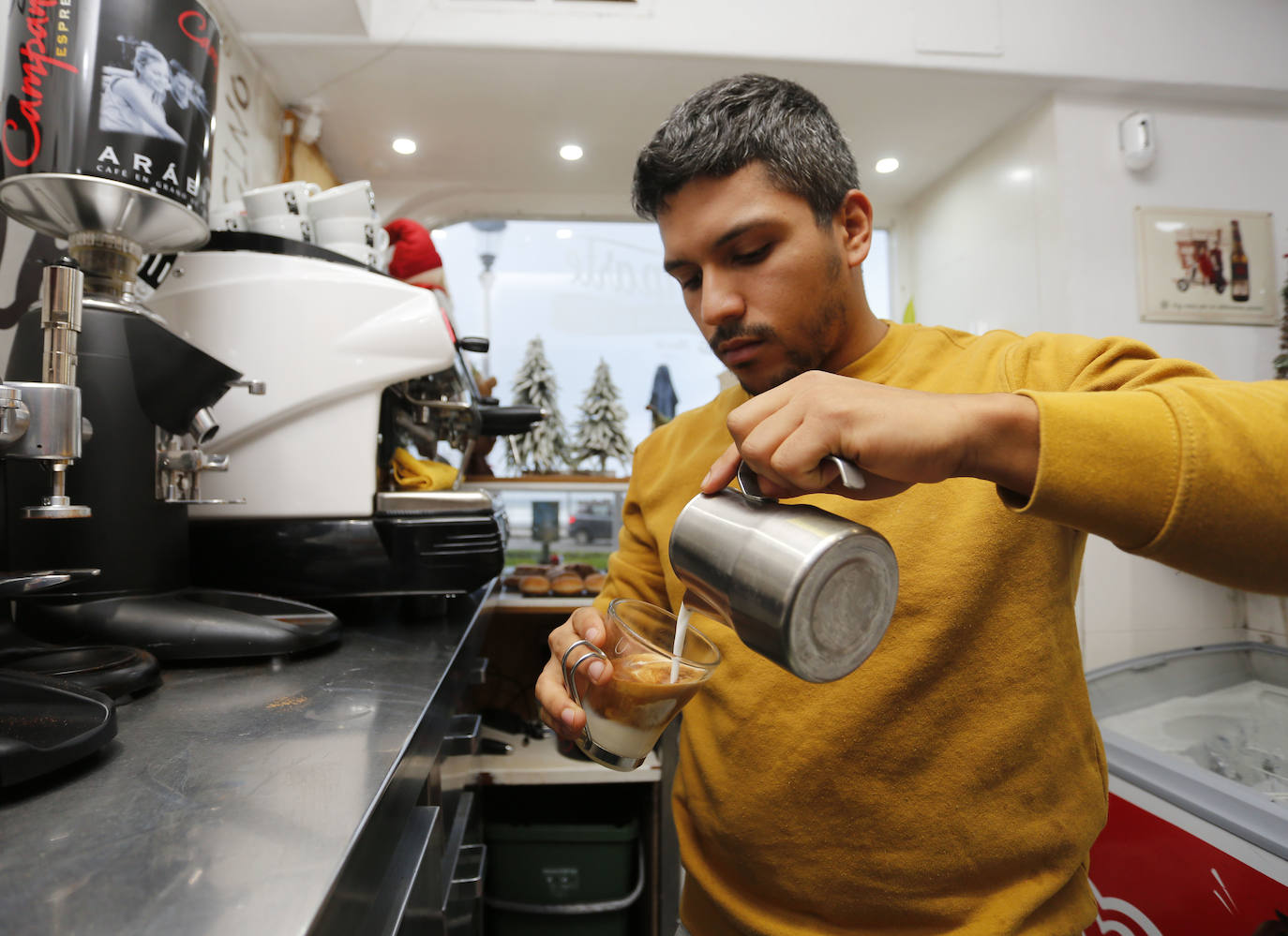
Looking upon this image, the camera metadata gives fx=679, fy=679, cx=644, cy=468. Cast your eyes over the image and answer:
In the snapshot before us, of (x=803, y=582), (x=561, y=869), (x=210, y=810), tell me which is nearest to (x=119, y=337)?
A: (x=210, y=810)

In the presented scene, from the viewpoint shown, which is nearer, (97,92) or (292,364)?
(97,92)

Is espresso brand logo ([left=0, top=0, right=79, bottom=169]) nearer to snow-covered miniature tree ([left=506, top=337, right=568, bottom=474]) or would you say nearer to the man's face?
the man's face

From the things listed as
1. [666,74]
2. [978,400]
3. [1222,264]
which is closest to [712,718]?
[978,400]

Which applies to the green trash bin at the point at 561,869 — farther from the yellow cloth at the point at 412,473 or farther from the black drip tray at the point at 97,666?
the black drip tray at the point at 97,666

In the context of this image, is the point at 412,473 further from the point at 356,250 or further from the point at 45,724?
the point at 45,724

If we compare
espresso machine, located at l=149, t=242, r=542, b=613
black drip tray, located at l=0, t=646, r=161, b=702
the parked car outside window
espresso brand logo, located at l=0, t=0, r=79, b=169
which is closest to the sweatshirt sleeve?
black drip tray, located at l=0, t=646, r=161, b=702

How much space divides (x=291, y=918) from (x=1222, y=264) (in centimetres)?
320

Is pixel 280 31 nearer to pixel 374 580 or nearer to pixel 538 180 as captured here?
pixel 538 180

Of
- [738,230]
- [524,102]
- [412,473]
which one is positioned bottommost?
[412,473]

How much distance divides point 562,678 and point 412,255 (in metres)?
1.12

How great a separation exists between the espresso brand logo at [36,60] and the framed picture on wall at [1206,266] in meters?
2.90

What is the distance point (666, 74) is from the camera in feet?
7.34

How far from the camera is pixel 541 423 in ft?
9.29

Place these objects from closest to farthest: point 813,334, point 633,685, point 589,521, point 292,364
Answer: point 633,685 → point 813,334 → point 292,364 → point 589,521
